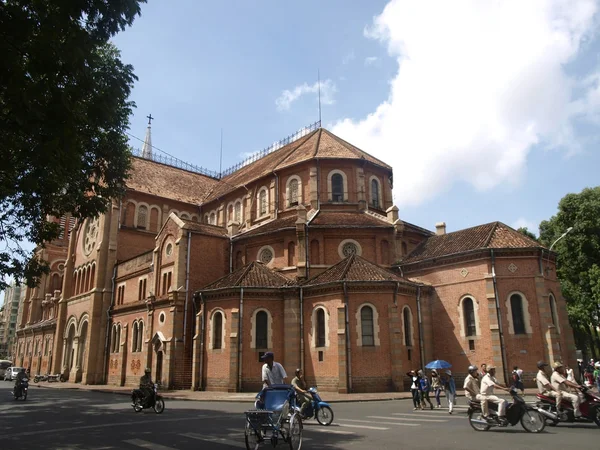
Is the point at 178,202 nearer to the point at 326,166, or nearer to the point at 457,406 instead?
the point at 326,166

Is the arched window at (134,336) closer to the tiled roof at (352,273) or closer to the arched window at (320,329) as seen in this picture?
the tiled roof at (352,273)

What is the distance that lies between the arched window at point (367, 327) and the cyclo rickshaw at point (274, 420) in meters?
17.4

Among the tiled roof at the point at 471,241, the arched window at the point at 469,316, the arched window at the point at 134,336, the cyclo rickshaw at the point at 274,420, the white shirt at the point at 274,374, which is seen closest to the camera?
the cyclo rickshaw at the point at 274,420

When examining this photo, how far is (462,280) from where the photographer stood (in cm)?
2889

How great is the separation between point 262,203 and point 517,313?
2093cm

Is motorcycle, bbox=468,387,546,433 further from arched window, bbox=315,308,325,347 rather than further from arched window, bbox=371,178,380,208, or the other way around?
arched window, bbox=371,178,380,208

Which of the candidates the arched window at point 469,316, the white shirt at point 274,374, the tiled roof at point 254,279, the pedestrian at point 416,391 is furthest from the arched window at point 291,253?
the white shirt at point 274,374

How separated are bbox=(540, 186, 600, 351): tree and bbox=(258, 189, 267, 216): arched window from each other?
24549 millimetres

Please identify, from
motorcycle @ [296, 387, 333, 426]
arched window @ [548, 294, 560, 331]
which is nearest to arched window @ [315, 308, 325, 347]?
motorcycle @ [296, 387, 333, 426]

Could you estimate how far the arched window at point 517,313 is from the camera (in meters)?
27.0

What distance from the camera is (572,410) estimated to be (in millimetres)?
12383

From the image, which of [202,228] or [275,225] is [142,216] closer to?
[202,228]

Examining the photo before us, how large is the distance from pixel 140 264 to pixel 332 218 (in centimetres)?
1630

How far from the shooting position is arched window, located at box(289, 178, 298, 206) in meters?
36.5
